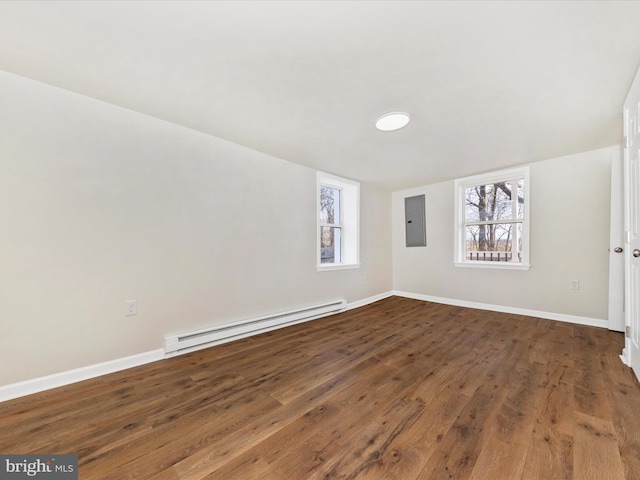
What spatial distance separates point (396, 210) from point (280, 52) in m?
3.97

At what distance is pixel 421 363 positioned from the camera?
7.04 feet

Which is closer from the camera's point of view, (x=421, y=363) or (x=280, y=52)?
(x=280, y=52)

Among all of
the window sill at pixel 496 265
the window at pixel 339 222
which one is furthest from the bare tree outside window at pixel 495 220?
the window at pixel 339 222

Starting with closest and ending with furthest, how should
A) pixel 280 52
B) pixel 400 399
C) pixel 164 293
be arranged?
pixel 280 52, pixel 400 399, pixel 164 293

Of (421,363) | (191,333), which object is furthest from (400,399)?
(191,333)

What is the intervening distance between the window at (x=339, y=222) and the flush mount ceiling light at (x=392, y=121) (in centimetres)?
156

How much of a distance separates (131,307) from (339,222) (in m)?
3.03

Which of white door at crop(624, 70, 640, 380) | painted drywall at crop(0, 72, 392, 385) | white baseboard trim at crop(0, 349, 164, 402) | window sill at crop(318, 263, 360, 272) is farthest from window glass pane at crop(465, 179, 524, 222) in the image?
white baseboard trim at crop(0, 349, 164, 402)

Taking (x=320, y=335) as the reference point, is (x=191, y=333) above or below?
above

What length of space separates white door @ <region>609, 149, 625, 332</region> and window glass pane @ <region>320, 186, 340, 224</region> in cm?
332

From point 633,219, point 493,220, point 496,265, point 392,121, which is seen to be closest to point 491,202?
point 493,220

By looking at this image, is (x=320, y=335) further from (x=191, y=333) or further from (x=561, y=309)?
(x=561, y=309)

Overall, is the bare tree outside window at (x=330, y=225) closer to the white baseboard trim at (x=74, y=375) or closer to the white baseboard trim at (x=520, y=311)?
the white baseboard trim at (x=520, y=311)

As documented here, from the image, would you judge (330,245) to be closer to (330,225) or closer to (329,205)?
(330,225)
